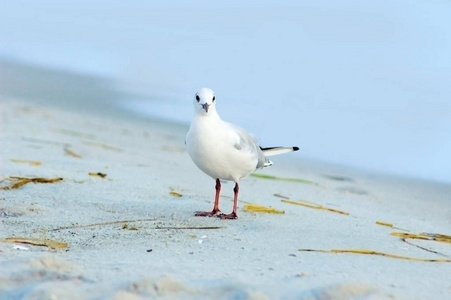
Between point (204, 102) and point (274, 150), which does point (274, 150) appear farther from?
point (204, 102)

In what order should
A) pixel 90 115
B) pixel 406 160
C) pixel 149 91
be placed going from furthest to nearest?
1. pixel 149 91
2. pixel 90 115
3. pixel 406 160

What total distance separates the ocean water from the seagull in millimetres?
3255

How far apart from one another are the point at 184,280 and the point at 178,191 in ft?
8.14

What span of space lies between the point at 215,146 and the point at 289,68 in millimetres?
8570

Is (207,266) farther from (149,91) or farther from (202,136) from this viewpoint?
(149,91)

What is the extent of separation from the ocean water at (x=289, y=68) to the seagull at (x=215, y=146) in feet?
10.7

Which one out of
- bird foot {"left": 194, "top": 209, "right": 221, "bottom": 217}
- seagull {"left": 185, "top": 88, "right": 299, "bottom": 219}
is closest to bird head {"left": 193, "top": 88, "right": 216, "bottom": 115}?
seagull {"left": 185, "top": 88, "right": 299, "bottom": 219}

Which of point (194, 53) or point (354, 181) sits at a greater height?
point (194, 53)

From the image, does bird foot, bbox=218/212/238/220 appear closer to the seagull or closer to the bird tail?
the seagull

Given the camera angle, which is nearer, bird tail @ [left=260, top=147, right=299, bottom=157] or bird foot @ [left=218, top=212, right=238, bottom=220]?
bird foot @ [left=218, top=212, right=238, bottom=220]

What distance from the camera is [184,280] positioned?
313 cm

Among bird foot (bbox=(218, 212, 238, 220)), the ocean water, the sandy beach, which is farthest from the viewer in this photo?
the ocean water

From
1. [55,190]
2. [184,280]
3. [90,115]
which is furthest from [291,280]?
[90,115]

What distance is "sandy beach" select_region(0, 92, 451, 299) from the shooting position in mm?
3076
